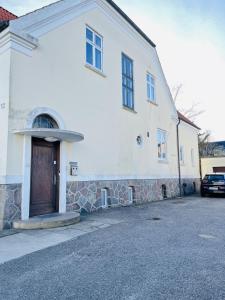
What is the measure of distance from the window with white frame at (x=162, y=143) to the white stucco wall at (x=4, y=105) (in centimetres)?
1046

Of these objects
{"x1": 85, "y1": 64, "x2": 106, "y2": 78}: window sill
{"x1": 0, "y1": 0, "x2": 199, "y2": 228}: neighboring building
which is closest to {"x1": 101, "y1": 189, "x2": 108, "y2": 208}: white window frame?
{"x1": 0, "y1": 0, "x2": 199, "y2": 228}: neighboring building

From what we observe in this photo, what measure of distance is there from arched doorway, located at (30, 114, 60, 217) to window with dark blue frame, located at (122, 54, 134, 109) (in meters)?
5.33

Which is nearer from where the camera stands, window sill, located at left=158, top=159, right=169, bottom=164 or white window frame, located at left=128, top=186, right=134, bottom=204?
white window frame, located at left=128, top=186, right=134, bottom=204

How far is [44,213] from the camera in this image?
25.3 ft

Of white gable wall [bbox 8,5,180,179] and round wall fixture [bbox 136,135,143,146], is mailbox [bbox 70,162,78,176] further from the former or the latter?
round wall fixture [bbox 136,135,143,146]

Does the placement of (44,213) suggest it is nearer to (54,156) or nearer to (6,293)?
(54,156)

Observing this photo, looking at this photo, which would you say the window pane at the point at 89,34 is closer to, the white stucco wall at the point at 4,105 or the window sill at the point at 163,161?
the white stucco wall at the point at 4,105

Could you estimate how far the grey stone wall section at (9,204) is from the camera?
21.1ft

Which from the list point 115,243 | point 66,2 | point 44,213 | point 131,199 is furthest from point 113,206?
point 66,2

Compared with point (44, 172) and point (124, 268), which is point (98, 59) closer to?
point (44, 172)

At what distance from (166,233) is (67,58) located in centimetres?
692

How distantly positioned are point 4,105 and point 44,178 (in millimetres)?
2573

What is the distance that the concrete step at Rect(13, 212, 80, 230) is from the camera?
649 cm

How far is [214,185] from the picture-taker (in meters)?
16.2
